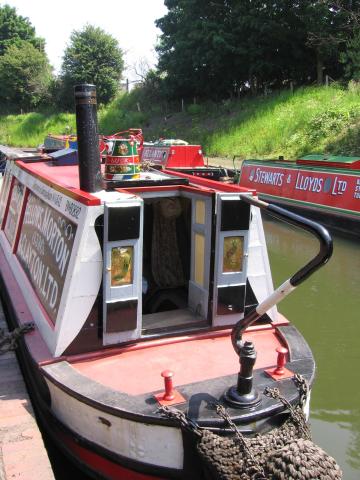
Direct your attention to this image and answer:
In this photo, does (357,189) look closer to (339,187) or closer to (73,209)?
(339,187)

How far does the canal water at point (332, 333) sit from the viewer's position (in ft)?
14.7

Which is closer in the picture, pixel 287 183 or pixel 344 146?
pixel 287 183

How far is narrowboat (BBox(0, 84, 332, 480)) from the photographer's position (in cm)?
302

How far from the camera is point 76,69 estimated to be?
38.2 meters

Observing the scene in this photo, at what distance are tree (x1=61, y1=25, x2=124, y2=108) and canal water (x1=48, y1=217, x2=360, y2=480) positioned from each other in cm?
2966

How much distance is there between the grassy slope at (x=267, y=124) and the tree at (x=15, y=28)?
2329 cm

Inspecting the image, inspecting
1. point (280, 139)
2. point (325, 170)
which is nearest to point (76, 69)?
point (280, 139)

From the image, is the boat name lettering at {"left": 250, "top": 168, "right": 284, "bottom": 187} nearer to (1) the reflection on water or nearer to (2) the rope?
(1) the reflection on water

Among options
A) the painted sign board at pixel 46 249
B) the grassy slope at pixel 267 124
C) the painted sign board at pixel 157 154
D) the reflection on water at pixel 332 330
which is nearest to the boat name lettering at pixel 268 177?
the reflection on water at pixel 332 330

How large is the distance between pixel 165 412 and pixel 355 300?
18.2 feet

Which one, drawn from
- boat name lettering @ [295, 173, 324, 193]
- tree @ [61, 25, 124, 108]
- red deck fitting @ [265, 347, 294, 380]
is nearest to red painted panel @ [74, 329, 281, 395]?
red deck fitting @ [265, 347, 294, 380]

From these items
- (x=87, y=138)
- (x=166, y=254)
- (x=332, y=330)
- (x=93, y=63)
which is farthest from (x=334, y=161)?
(x=93, y=63)

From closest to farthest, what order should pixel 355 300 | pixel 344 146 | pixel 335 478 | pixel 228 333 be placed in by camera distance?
1. pixel 335 478
2. pixel 228 333
3. pixel 355 300
4. pixel 344 146

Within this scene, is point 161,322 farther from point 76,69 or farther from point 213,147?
point 76,69
